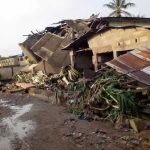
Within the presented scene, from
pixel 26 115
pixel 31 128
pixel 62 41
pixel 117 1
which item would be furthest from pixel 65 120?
pixel 117 1

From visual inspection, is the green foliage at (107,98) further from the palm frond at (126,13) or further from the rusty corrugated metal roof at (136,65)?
the palm frond at (126,13)

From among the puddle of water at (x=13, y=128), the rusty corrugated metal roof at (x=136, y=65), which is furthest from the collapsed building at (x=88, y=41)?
the puddle of water at (x=13, y=128)

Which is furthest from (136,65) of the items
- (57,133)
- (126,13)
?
(126,13)

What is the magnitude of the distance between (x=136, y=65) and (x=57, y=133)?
3.74m

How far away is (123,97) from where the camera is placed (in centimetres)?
967

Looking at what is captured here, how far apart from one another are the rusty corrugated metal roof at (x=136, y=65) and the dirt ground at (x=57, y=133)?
1.81 metres

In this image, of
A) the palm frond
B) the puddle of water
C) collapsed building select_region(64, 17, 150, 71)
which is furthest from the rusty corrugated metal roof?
the palm frond

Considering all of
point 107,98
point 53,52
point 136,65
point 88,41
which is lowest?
point 107,98

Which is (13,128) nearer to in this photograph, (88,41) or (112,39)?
(112,39)

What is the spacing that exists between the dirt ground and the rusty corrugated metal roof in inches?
71.4

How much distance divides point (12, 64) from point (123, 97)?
70.4ft

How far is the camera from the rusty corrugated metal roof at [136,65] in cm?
994

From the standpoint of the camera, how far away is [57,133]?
9203 mm

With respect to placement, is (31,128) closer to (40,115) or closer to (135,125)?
(40,115)
